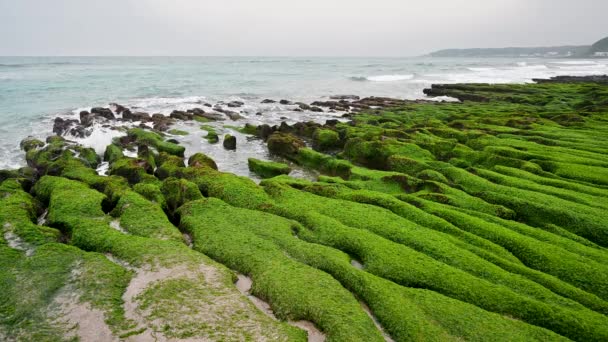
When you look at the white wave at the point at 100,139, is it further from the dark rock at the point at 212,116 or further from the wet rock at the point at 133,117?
the dark rock at the point at 212,116

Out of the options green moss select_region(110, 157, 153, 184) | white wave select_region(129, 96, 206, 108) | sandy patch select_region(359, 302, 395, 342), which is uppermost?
white wave select_region(129, 96, 206, 108)

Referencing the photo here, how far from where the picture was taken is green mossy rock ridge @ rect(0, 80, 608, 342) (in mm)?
6703

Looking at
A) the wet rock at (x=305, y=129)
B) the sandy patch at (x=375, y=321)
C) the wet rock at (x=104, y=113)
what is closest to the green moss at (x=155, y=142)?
the wet rock at (x=104, y=113)

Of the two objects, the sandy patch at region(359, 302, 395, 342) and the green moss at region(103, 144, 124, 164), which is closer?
the sandy patch at region(359, 302, 395, 342)

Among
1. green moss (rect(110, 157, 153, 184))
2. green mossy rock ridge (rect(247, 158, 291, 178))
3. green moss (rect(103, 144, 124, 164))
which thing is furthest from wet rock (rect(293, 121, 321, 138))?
green moss (rect(110, 157, 153, 184))

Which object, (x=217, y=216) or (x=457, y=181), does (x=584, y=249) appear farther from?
(x=217, y=216)

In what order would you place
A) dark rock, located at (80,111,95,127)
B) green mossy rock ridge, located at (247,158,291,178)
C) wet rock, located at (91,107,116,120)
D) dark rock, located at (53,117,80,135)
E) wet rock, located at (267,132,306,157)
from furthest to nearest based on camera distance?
wet rock, located at (91,107,116,120), dark rock, located at (80,111,95,127), dark rock, located at (53,117,80,135), wet rock, located at (267,132,306,157), green mossy rock ridge, located at (247,158,291,178)

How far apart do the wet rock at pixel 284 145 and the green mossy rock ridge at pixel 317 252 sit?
4.67m

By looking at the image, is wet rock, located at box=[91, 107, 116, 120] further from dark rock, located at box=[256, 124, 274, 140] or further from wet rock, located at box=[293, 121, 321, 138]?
wet rock, located at box=[293, 121, 321, 138]

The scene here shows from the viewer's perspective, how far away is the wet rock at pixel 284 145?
67.2ft

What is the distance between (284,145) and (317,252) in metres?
12.5

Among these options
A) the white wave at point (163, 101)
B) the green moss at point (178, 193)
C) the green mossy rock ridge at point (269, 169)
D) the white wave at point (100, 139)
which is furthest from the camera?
the white wave at point (163, 101)

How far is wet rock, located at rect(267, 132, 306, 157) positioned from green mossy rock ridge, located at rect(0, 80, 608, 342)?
4.67 metres

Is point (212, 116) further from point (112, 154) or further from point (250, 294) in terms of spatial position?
point (250, 294)
